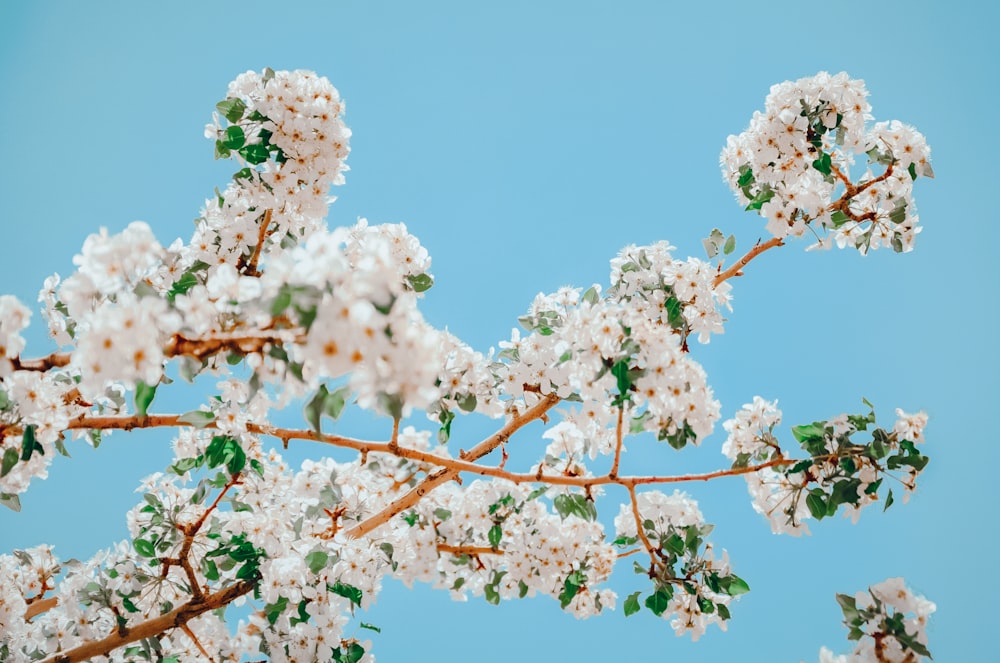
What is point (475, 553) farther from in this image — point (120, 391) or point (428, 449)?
point (120, 391)

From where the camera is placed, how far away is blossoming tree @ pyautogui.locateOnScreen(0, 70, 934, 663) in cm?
226

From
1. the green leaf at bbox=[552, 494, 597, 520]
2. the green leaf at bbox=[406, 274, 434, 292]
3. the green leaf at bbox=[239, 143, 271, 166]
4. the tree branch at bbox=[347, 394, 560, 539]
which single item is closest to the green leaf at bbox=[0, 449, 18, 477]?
the tree branch at bbox=[347, 394, 560, 539]

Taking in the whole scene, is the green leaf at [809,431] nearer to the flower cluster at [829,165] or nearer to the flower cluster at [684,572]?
the flower cluster at [684,572]

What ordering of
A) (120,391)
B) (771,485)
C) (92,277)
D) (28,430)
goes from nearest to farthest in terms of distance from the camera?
(92,277), (28,430), (771,485), (120,391)

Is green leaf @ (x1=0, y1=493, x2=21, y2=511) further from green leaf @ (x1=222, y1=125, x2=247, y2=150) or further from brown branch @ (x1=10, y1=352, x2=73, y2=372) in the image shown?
green leaf @ (x1=222, y1=125, x2=247, y2=150)

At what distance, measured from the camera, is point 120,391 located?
4.00m

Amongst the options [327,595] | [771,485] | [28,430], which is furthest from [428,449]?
[28,430]

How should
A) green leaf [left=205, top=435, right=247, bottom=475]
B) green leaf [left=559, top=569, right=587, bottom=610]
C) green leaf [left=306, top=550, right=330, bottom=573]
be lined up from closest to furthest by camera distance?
green leaf [left=205, top=435, right=247, bottom=475], green leaf [left=306, top=550, right=330, bottom=573], green leaf [left=559, top=569, right=587, bottom=610]

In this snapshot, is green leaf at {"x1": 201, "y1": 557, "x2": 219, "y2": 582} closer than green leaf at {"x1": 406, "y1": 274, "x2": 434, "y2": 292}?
Yes

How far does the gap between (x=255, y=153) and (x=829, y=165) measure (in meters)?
3.48

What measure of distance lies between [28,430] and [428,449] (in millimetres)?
2947

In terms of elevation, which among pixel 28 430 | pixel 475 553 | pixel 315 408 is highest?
pixel 475 553

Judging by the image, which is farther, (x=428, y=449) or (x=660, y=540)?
(x=428, y=449)

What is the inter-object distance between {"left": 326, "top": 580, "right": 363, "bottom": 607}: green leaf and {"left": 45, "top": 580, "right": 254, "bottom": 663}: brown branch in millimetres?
536
